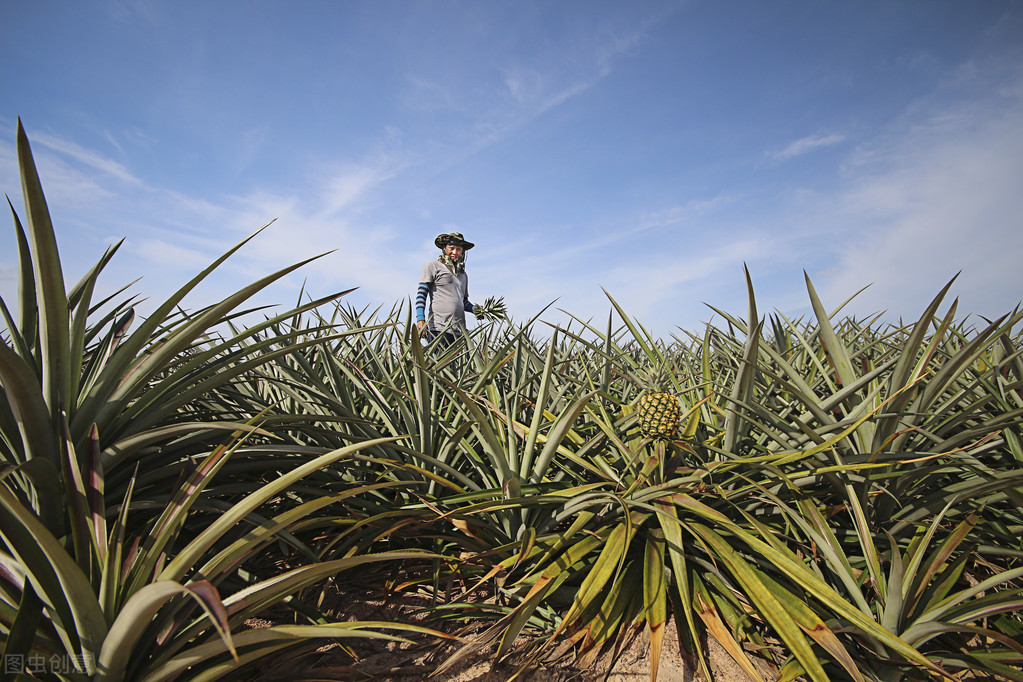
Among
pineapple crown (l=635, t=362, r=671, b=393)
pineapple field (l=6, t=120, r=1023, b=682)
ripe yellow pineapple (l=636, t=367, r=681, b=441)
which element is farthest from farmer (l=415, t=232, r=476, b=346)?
ripe yellow pineapple (l=636, t=367, r=681, b=441)

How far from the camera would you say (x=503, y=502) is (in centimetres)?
127

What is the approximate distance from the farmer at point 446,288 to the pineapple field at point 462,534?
363cm

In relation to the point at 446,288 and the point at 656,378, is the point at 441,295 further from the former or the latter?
the point at 656,378

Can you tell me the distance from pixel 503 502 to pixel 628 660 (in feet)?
1.55

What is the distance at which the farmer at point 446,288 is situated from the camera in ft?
17.5

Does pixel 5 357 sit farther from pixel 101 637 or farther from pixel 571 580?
pixel 571 580

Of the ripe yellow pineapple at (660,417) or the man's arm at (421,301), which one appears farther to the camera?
the man's arm at (421,301)

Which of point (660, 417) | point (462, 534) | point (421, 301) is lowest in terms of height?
point (462, 534)

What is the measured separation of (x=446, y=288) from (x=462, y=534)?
433 centimetres

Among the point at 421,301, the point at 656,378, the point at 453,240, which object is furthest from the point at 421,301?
the point at 656,378

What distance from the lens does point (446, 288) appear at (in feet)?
18.3

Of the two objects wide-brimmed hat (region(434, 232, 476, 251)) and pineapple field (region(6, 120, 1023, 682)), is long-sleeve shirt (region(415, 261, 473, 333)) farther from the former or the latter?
pineapple field (region(6, 120, 1023, 682))

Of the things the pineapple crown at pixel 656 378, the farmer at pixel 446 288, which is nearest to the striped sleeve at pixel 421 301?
the farmer at pixel 446 288

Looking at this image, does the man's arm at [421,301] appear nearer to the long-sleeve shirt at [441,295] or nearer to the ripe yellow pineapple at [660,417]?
the long-sleeve shirt at [441,295]
